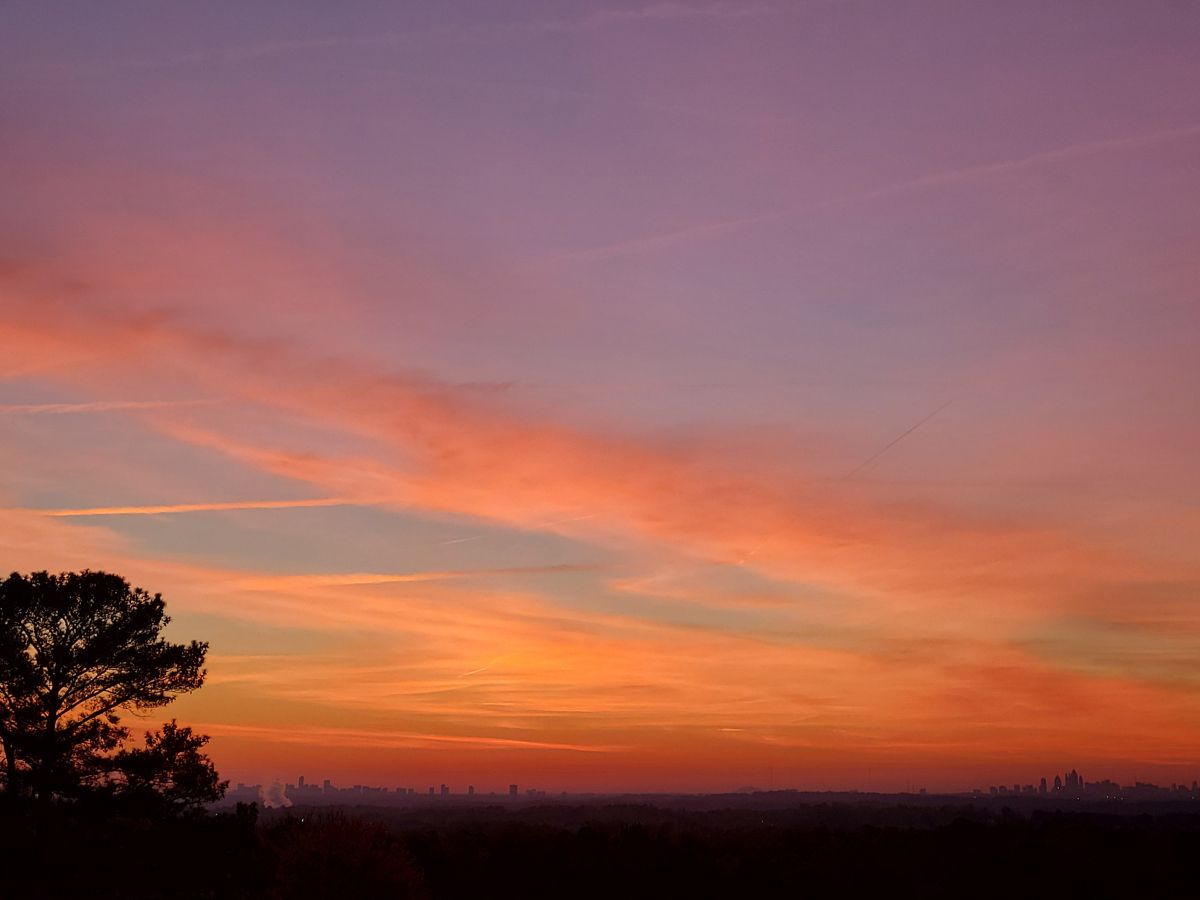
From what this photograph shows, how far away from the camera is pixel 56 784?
3581cm

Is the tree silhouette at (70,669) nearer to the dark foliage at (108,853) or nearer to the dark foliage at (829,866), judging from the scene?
the dark foliage at (108,853)

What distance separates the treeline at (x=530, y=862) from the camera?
36.8 metres

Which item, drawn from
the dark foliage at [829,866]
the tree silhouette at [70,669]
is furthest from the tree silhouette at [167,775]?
the dark foliage at [829,866]

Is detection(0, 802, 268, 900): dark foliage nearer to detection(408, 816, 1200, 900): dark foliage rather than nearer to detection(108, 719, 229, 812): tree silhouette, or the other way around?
detection(108, 719, 229, 812): tree silhouette

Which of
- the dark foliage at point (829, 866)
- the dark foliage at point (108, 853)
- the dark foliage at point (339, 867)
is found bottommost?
the dark foliage at point (829, 866)

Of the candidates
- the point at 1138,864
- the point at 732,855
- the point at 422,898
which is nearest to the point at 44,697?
the point at 422,898

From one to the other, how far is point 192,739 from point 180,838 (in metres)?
3.53

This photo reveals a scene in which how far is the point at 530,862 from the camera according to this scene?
8225 centimetres

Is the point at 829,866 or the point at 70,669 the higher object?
the point at 70,669

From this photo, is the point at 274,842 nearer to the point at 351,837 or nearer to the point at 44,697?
the point at 351,837

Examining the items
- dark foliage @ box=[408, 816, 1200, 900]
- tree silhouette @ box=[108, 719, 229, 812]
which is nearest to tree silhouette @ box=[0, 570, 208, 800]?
tree silhouette @ box=[108, 719, 229, 812]

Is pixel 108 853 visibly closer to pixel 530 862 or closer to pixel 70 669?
pixel 70 669

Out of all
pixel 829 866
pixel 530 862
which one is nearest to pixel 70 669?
pixel 530 862

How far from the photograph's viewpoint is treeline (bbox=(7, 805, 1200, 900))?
3678 centimetres
